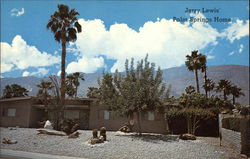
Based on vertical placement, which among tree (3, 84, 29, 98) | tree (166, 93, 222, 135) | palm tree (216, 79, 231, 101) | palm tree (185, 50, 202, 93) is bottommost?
tree (166, 93, 222, 135)

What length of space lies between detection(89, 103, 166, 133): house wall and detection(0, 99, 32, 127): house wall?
6.81 meters

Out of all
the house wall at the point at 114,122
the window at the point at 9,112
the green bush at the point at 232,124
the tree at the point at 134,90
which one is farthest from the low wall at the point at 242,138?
the window at the point at 9,112

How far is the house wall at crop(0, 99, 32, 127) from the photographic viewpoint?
25.1m

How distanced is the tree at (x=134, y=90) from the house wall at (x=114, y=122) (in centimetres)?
538

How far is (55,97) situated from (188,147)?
12.7m

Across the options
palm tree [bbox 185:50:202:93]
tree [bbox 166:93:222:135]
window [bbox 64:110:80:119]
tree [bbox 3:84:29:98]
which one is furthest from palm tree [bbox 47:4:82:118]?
tree [bbox 3:84:29:98]

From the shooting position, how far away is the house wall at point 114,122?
75.2 feet

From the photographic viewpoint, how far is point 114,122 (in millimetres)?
23828

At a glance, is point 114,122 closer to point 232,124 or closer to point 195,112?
point 195,112

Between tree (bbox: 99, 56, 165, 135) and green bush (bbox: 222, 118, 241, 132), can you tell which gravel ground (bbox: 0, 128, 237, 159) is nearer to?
green bush (bbox: 222, 118, 241, 132)

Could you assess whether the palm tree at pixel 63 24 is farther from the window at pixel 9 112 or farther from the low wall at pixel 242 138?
the low wall at pixel 242 138

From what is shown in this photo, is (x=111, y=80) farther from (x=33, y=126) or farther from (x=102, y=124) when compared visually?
(x=33, y=126)

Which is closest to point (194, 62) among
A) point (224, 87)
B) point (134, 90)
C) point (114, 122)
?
point (224, 87)

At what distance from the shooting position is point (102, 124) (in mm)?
24047
